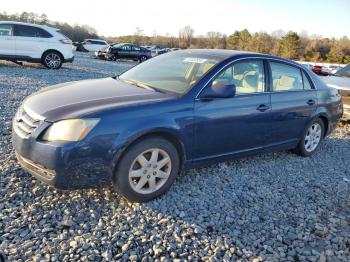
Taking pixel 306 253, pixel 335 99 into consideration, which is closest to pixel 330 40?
pixel 335 99

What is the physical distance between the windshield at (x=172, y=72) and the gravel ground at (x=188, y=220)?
1.16m

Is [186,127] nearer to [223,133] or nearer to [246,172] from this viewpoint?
[223,133]

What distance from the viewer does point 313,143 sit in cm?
571

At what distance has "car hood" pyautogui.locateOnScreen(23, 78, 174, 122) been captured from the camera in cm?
327

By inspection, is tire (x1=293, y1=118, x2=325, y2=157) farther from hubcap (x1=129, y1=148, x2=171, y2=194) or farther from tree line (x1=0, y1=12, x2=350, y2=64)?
tree line (x1=0, y1=12, x2=350, y2=64)

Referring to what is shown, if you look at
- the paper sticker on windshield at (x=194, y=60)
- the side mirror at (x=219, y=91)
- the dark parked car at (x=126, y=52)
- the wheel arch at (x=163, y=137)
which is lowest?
the wheel arch at (x=163, y=137)

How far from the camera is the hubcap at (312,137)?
5.57 m

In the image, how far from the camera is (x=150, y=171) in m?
3.55

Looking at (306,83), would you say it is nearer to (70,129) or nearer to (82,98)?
(82,98)

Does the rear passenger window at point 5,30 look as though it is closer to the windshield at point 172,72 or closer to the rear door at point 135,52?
the windshield at point 172,72

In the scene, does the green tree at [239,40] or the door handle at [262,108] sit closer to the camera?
the door handle at [262,108]

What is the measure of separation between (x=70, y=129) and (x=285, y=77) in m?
3.25

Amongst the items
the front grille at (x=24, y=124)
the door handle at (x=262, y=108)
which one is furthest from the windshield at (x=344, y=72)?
the front grille at (x=24, y=124)

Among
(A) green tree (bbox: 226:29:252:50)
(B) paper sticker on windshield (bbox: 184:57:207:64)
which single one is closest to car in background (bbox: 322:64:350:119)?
(B) paper sticker on windshield (bbox: 184:57:207:64)
